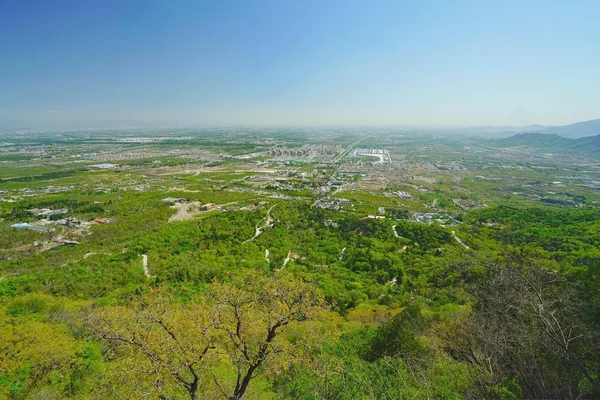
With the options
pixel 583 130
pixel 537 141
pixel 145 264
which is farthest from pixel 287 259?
pixel 583 130

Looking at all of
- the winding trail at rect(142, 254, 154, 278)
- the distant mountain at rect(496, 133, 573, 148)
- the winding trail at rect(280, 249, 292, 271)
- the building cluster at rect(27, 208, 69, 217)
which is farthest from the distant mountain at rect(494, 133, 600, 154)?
the building cluster at rect(27, 208, 69, 217)

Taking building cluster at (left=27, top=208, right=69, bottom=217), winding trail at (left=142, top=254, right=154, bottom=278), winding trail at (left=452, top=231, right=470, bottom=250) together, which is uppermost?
building cluster at (left=27, top=208, right=69, bottom=217)

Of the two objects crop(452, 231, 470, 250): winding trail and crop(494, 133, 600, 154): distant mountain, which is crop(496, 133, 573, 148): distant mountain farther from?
crop(452, 231, 470, 250): winding trail

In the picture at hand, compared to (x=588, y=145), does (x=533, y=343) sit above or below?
below

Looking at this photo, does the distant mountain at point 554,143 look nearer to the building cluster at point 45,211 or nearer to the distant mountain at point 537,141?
the distant mountain at point 537,141

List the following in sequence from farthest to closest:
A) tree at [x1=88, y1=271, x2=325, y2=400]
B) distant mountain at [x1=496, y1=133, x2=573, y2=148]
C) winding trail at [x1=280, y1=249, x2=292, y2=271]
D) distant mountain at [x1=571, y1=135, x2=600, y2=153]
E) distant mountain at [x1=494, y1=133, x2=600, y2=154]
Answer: distant mountain at [x1=496, y1=133, x2=573, y2=148] < distant mountain at [x1=494, y1=133, x2=600, y2=154] < distant mountain at [x1=571, y1=135, x2=600, y2=153] < winding trail at [x1=280, y1=249, x2=292, y2=271] < tree at [x1=88, y1=271, x2=325, y2=400]

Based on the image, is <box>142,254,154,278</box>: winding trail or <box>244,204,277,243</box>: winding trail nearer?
<box>142,254,154,278</box>: winding trail

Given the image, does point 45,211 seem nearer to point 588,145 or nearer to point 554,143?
point 588,145
